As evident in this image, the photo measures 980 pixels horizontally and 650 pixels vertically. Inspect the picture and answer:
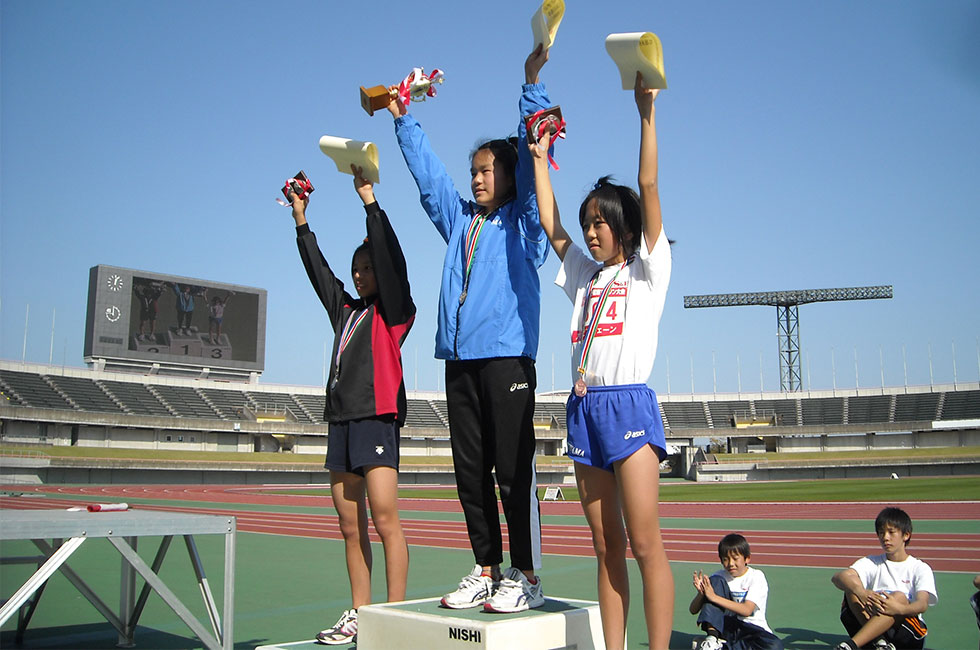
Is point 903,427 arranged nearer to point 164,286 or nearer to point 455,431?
point 164,286

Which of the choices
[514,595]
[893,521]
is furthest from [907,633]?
[514,595]

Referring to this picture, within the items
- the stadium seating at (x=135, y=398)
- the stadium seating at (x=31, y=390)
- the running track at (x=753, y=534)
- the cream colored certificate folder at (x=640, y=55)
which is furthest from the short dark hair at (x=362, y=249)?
the stadium seating at (x=135, y=398)

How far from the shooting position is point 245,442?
1857 inches

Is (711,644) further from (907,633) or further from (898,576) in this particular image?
(898,576)

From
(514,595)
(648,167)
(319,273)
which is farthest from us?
(319,273)

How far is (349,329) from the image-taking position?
3.91 m

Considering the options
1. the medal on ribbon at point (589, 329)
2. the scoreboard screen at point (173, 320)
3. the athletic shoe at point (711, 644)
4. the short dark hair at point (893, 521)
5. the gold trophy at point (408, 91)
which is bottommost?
the athletic shoe at point (711, 644)

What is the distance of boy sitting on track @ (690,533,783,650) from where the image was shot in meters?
3.65

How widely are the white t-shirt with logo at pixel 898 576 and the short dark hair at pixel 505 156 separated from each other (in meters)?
2.46

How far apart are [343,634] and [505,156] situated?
218 centimetres

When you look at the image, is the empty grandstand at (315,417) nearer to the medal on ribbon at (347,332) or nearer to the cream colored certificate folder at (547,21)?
the medal on ribbon at (347,332)

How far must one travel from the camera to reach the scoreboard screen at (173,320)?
43.9 metres

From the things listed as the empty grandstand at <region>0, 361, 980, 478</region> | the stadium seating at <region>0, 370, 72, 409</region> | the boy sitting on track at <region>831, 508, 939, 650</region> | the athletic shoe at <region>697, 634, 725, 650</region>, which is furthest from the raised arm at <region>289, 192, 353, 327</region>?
the stadium seating at <region>0, 370, 72, 409</region>

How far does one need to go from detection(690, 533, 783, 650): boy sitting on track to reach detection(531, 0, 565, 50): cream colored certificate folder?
2.48 meters
